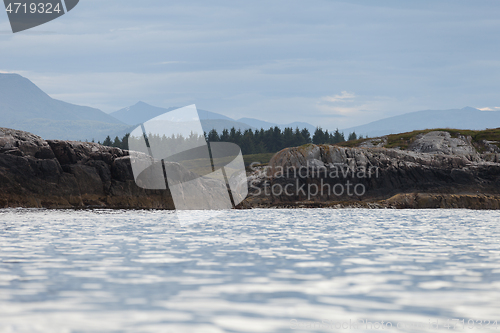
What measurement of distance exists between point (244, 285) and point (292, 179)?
39.8 meters

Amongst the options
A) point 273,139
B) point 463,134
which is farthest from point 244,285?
point 273,139

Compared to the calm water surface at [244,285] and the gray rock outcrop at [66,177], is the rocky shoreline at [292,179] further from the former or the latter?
the calm water surface at [244,285]

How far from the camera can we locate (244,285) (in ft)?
26.8

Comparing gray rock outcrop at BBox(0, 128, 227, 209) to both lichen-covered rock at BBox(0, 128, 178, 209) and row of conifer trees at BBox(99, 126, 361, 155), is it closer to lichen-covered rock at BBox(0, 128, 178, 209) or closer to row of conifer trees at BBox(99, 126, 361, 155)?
lichen-covered rock at BBox(0, 128, 178, 209)

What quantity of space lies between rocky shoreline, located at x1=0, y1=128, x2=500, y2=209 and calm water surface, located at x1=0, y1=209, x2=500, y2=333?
19.6m

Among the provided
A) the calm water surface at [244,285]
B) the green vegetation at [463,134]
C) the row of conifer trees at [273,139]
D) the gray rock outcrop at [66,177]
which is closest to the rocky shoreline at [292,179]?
the gray rock outcrop at [66,177]

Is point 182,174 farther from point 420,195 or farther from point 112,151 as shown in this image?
point 420,195

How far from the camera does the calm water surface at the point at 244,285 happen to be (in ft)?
20.1

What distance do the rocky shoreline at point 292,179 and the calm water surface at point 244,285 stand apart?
19610 millimetres

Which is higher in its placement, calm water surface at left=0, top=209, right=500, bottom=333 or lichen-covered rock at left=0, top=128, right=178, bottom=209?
lichen-covered rock at left=0, top=128, right=178, bottom=209

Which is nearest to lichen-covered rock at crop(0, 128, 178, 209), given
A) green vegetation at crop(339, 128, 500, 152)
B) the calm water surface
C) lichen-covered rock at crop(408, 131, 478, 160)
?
the calm water surface

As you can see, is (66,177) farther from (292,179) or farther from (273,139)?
(273,139)

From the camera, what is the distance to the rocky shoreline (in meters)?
32.6

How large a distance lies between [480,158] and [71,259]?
53464 millimetres
